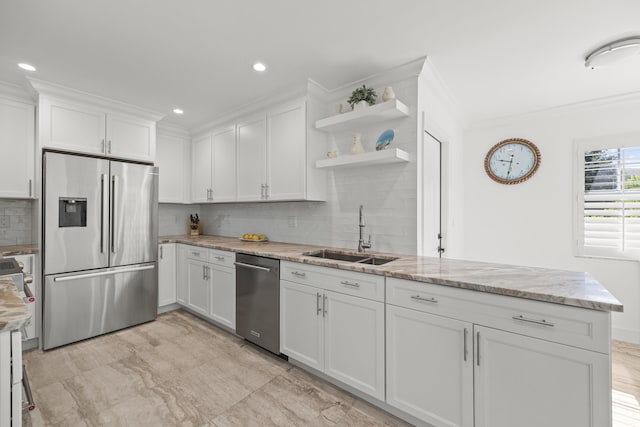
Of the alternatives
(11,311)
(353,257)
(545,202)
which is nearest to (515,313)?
(353,257)

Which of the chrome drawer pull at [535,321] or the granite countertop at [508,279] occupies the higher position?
the granite countertop at [508,279]

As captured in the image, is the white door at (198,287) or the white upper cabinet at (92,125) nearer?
the white upper cabinet at (92,125)

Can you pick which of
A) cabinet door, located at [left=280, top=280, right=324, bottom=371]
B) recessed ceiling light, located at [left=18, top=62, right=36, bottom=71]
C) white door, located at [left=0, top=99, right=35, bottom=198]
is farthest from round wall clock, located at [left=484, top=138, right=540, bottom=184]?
white door, located at [left=0, top=99, right=35, bottom=198]

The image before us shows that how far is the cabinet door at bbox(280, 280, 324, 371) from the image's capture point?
2141mm

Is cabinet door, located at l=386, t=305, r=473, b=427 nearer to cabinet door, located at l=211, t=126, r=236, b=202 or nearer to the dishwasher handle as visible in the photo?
the dishwasher handle

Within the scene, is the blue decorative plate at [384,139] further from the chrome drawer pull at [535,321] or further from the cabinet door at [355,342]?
the chrome drawer pull at [535,321]

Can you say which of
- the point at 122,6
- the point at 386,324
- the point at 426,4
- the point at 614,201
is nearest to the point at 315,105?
the point at 426,4

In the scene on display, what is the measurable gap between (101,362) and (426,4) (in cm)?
357

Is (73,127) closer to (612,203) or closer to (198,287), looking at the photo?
(198,287)

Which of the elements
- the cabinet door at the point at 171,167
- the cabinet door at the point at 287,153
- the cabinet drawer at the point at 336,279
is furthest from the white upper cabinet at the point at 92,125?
the cabinet drawer at the point at 336,279

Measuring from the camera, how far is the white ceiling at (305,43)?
1735 mm

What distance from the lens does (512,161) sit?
3.58 m

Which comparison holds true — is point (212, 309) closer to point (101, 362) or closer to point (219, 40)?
point (101, 362)

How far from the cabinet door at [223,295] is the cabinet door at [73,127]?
1733 mm
